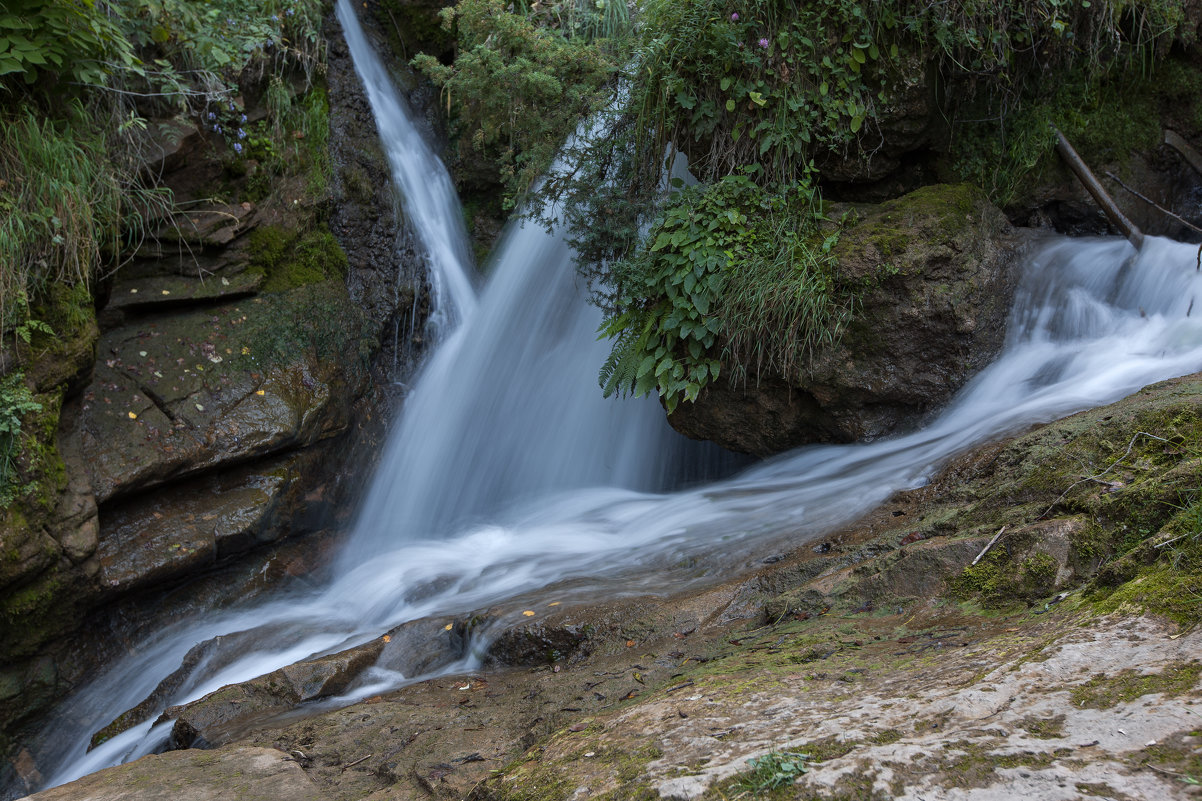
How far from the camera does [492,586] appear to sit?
482 centimetres

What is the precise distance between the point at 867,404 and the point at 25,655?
5.63 m

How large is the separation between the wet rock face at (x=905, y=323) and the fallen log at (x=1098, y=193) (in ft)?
3.29

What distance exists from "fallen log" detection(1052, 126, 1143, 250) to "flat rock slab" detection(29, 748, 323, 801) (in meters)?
6.08

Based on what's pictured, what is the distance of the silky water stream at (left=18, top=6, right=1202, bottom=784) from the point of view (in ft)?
14.9

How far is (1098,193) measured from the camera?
589cm

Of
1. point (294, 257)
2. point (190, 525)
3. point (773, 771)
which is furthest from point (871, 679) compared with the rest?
point (294, 257)

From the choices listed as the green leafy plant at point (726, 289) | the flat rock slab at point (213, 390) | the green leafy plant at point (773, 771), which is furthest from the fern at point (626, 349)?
the green leafy plant at point (773, 771)

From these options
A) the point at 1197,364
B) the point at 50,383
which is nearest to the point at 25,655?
the point at 50,383

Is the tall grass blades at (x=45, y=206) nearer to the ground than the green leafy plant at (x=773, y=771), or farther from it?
farther from it

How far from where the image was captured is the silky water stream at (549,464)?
14.9 ft

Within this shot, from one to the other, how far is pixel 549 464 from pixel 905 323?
3.17 meters

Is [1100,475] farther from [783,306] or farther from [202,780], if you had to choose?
[202,780]

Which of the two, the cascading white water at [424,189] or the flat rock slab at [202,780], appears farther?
the cascading white water at [424,189]

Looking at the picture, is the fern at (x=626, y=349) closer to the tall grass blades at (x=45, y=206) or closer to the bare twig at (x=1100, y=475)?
the bare twig at (x=1100, y=475)
